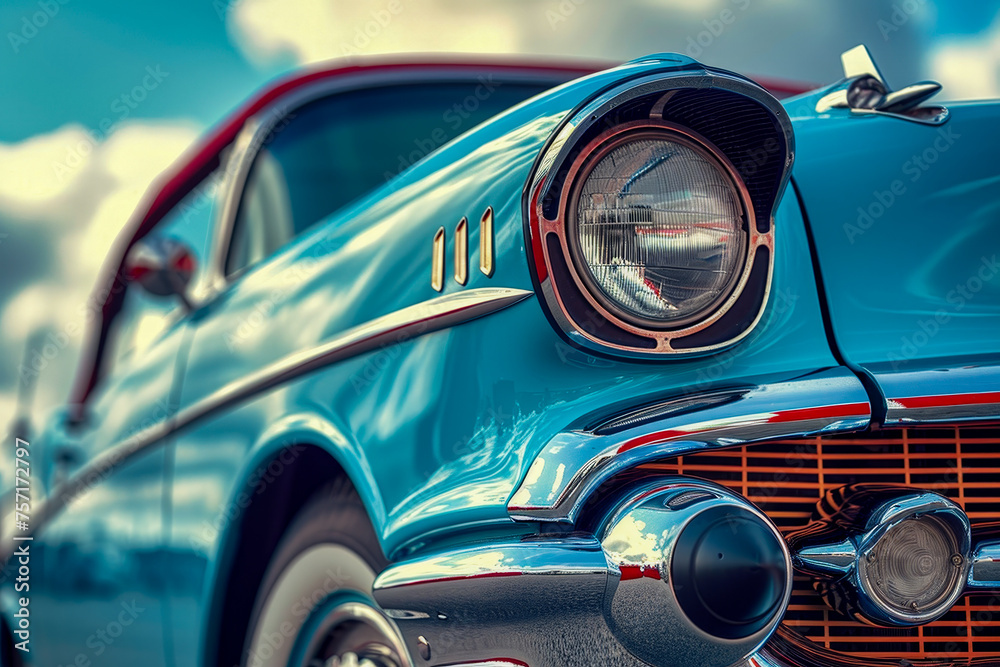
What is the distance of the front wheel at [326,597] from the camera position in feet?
4.58

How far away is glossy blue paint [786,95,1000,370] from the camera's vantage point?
125 cm

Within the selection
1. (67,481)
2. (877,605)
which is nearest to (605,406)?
(877,605)

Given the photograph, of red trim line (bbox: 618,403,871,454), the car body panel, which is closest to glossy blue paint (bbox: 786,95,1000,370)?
red trim line (bbox: 618,403,871,454)

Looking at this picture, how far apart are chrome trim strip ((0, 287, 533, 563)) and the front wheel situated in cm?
22

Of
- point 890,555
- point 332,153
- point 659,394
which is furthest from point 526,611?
point 332,153

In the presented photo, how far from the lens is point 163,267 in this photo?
2174 mm

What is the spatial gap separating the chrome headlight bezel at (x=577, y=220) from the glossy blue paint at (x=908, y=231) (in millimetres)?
176

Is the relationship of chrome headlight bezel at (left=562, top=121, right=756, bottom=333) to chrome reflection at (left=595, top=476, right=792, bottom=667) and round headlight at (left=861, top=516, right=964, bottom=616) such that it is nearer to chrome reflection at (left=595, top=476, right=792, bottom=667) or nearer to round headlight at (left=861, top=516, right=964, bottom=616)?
chrome reflection at (left=595, top=476, right=792, bottom=667)

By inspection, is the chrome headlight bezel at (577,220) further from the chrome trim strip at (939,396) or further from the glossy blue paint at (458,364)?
the chrome trim strip at (939,396)

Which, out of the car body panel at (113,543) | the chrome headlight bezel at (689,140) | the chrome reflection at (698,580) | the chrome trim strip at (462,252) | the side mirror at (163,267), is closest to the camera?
the chrome reflection at (698,580)

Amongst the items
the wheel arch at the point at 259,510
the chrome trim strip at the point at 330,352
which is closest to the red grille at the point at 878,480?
the chrome trim strip at the point at 330,352

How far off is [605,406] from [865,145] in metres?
0.61

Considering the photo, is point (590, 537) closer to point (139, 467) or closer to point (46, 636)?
point (139, 467)

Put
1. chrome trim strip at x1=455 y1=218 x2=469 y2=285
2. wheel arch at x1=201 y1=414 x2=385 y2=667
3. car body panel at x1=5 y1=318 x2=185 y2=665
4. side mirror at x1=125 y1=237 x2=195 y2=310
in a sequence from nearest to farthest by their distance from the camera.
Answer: chrome trim strip at x1=455 y1=218 x2=469 y2=285
wheel arch at x1=201 y1=414 x2=385 y2=667
car body panel at x1=5 y1=318 x2=185 y2=665
side mirror at x1=125 y1=237 x2=195 y2=310
